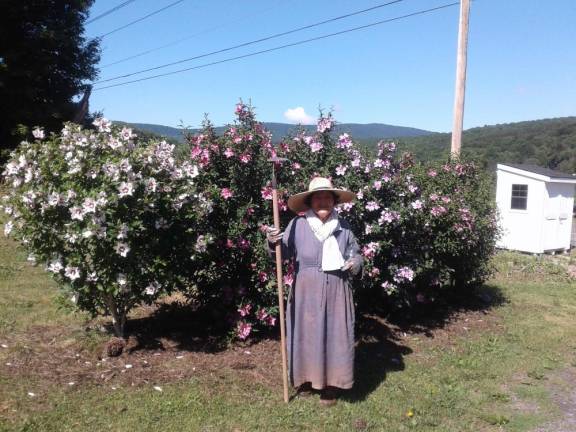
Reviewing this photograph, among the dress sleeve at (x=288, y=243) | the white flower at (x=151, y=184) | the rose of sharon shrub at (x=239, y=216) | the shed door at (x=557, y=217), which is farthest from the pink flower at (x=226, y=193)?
the shed door at (x=557, y=217)

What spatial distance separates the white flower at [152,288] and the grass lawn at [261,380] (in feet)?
2.20

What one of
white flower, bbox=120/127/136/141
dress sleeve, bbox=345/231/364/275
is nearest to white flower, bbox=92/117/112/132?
white flower, bbox=120/127/136/141

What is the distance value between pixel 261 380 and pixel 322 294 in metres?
1.09

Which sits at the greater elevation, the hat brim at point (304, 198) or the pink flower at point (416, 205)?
the hat brim at point (304, 198)

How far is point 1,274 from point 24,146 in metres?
4.43

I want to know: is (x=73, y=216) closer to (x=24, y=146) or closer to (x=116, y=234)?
(x=116, y=234)

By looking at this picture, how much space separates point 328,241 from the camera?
166 inches

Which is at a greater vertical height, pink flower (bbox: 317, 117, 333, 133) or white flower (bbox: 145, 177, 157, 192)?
pink flower (bbox: 317, 117, 333, 133)

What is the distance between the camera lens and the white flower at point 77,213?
4.27 meters

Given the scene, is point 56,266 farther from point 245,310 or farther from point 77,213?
point 245,310

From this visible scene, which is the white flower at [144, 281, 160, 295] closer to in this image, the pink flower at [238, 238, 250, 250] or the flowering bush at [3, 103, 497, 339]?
the flowering bush at [3, 103, 497, 339]

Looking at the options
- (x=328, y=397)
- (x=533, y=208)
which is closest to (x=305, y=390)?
(x=328, y=397)

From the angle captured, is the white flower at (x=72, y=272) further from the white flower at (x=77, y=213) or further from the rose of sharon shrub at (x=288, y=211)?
the rose of sharon shrub at (x=288, y=211)

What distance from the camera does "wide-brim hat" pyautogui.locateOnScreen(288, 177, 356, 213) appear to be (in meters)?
4.27
